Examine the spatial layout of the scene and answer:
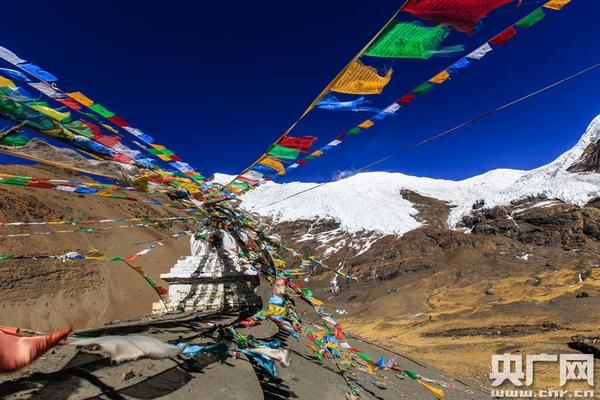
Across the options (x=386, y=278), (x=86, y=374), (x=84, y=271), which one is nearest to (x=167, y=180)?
(x=86, y=374)

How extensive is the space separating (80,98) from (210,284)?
3.66 m

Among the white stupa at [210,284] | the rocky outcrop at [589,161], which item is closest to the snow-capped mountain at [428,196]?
the rocky outcrop at [589,161]

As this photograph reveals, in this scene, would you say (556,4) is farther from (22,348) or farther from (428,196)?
(428,196)

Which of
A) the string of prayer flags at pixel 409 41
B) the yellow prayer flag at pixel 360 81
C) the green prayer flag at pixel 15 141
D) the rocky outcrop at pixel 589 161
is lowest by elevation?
the green prayer flag at pixel 15 141

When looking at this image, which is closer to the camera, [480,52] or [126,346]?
[126,346]

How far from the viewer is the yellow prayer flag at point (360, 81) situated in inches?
109

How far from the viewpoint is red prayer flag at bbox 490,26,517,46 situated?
8.79 feet

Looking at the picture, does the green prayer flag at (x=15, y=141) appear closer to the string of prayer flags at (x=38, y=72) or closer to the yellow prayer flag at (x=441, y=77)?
the string of prayer flags at (x=38, y=72)

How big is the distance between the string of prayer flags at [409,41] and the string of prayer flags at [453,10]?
0.06 metres

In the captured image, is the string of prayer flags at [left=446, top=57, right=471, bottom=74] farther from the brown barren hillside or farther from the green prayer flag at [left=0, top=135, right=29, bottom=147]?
the brown barren hillside

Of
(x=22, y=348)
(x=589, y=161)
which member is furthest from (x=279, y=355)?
(x=589, y=161)

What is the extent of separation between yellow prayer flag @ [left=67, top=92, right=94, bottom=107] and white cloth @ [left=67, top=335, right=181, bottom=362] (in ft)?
9.90

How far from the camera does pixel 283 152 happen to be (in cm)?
441

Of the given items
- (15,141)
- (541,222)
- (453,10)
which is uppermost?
(541,222)
